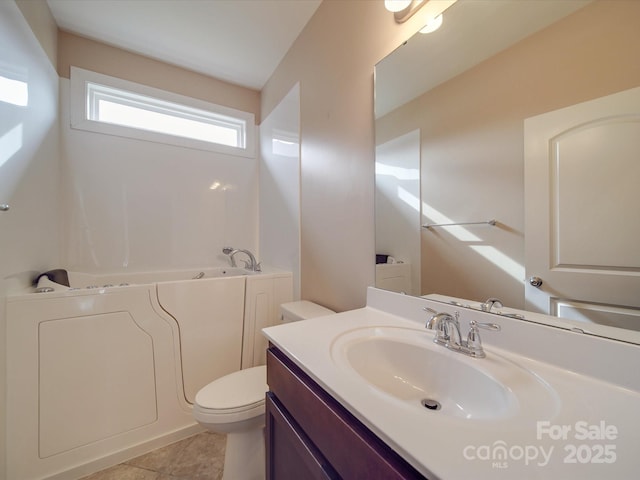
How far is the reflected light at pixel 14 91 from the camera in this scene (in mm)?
1173

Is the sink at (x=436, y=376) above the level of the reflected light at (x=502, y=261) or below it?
below

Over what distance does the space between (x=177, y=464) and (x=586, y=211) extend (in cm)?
208

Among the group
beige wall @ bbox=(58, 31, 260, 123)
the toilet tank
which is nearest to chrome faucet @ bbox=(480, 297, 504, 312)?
the toilet tank

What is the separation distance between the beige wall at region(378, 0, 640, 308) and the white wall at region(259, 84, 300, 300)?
1.04 metres

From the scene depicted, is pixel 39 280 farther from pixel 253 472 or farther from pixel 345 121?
pixel 345 121

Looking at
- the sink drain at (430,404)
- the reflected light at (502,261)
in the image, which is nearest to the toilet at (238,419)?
the sink drain at (430,404)

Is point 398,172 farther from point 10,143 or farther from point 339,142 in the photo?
point 10,143

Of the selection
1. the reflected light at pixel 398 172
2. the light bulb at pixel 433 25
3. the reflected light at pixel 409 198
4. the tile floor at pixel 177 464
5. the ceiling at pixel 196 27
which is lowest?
the tile floor at pixel 177 464

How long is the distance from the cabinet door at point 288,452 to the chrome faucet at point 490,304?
0.65 m

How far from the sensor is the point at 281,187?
2.25 meters

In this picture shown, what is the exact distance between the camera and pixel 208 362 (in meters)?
1.67

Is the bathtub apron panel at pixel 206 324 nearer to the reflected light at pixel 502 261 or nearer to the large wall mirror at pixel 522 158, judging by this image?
the large wall mirror at pixel 522 158

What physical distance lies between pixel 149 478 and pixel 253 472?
58cm

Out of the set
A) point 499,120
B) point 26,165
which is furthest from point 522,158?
point 26,165
